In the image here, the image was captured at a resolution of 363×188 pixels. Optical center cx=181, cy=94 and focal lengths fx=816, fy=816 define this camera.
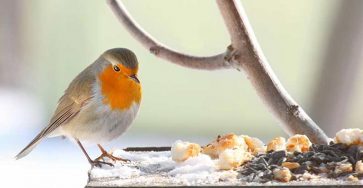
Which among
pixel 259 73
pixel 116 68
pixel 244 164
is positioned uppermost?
pixel 259 73

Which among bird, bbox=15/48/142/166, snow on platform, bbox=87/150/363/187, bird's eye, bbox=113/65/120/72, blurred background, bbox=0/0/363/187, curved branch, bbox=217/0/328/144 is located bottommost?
snow on platform, bbox=87/150/363/187

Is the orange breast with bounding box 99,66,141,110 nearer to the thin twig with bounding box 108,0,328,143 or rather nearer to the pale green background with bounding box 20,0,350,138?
the thin twig with bounding box 108,0,328,143

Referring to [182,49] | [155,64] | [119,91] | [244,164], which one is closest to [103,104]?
[119,91]

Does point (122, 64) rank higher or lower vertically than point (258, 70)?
lower

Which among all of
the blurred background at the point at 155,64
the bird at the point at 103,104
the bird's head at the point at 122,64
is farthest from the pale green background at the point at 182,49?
the bird's head at the point at 122,64

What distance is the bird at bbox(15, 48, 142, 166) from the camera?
3066 millimetres

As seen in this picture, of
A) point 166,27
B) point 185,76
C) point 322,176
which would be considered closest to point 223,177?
point 322,176

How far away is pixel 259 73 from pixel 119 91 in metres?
0.54

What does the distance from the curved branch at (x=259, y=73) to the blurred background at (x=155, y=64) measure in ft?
18.5

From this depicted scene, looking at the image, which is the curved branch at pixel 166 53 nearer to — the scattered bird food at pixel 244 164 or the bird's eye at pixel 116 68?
the bird's eye at pixel 116 68

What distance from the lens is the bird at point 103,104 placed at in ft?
10.1

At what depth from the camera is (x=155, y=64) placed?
1047 cm

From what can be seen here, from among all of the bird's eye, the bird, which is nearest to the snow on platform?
the bird

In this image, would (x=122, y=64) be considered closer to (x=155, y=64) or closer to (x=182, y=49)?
(x=182, y=49)
